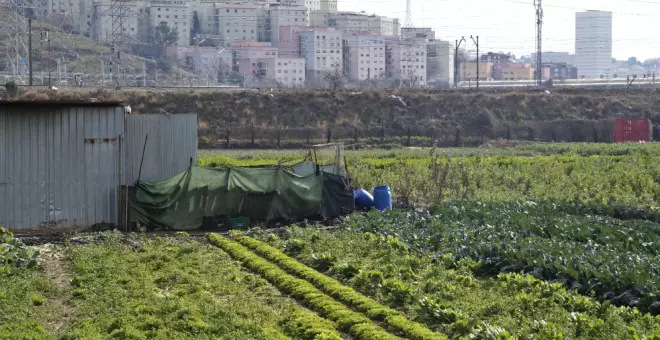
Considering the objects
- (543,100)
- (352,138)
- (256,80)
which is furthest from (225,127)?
(256,80)

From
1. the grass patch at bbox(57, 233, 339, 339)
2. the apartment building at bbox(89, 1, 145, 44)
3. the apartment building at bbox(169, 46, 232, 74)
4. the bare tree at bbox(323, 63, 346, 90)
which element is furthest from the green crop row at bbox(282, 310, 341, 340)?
the apartment building at bbox(169, 46, 232, 74)

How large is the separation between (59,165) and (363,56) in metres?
154

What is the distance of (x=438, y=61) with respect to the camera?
19188 cm

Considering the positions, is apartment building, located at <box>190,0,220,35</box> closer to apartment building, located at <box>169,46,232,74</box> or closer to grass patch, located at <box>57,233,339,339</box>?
apartment building, located at <box>169,46,232,74</box>

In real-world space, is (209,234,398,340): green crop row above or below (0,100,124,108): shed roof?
below

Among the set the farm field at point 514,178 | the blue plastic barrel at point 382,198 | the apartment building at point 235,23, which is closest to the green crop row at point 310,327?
the blue plastic barrel at point 382,198

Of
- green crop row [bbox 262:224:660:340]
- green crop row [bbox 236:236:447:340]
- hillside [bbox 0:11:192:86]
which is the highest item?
hillside [bbox 0:11:192:86]

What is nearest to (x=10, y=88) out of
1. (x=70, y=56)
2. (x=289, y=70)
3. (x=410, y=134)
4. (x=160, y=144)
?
(x=160, y=144)

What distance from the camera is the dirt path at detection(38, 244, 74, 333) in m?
13.1

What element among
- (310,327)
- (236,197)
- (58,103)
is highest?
(58,103)

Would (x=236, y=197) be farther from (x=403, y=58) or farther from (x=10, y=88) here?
(x=403, y=58)

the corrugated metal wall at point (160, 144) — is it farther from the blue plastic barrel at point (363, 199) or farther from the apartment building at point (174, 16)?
the apartment building at point (174, 16)

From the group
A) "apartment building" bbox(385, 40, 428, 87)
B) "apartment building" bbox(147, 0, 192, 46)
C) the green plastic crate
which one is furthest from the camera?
"apartment building" bbox(147, 0, 192, 46)

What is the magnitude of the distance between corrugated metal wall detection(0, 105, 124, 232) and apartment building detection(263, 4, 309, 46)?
159 metres
